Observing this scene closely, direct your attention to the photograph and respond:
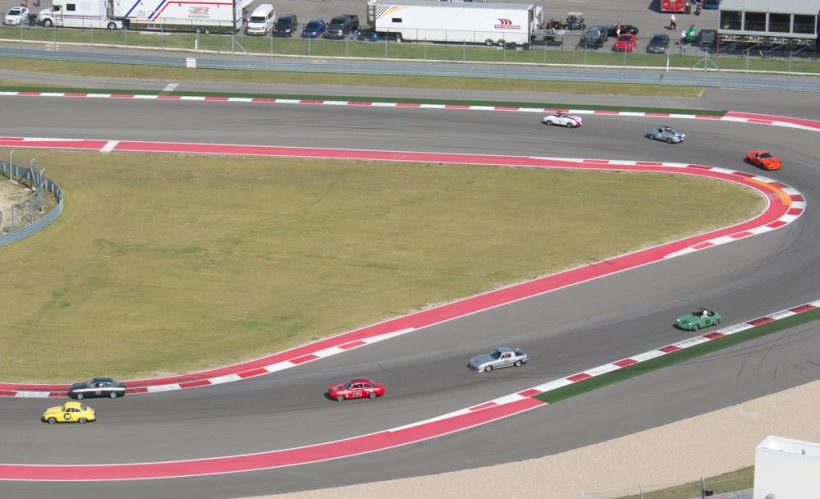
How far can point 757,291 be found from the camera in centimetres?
6881

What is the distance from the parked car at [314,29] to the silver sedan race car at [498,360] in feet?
179

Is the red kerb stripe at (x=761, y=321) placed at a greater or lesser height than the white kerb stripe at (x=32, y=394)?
greater

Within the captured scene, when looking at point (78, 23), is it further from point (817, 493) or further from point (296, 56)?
point (817, 493)

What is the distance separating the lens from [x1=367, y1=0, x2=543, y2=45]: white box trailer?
4245 inches

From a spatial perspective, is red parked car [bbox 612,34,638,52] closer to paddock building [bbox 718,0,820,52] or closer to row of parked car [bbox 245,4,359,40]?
paddock building [bbox 718,0,820,52]

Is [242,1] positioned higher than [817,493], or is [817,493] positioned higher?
[242,1]

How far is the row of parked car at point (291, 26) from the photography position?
364 feet

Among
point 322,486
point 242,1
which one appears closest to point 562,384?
point 322,486

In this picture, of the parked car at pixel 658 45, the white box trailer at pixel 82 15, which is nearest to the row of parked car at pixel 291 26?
the white box trailer at pixel 82 15

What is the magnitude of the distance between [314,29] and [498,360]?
55984 millimetres

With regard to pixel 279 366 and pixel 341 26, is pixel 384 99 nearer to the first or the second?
pixel 341 26

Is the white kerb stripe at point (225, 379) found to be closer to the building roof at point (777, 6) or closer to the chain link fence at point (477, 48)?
the chain link fence at point (477, 48)

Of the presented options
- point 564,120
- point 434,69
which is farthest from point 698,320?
point 434,69

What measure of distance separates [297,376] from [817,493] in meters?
24.6
